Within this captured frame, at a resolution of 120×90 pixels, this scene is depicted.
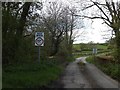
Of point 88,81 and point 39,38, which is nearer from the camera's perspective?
point 88,81

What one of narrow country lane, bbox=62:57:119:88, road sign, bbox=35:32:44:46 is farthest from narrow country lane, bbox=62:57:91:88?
road sign, bbox=35:32:44:46

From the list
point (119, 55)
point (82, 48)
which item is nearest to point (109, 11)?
point (119, 55)

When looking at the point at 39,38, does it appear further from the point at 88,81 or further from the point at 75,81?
the point at 88,81

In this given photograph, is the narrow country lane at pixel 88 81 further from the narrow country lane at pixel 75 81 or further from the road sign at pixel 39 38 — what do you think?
the road sign at pixel 39 38

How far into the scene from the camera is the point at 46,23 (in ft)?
169

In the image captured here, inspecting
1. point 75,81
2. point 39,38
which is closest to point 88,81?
point 75,81

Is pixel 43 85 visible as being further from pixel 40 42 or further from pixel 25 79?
pixel 40 42

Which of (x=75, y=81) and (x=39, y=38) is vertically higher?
(x=39, y=38)

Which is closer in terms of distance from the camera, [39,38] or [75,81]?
[75,81]

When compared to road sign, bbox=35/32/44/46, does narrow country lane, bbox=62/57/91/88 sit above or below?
below

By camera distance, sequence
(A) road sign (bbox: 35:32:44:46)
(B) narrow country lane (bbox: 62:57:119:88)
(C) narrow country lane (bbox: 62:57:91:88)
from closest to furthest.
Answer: (C) narrow country lane (bbox: 62:57:91:88) < (B) narrow country lane (bbox: 62:57:119:88) < (A) road sign (bbox: 35:32:44:46)

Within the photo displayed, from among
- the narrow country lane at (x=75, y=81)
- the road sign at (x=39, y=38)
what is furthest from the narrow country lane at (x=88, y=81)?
the road sign at (x=39, y=38)

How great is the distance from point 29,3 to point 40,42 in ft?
12.0

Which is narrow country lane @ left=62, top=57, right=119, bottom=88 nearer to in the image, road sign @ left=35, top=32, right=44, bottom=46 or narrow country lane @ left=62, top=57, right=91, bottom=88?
narrow country lane @ left=62, top=57, right=91, bottom=88
